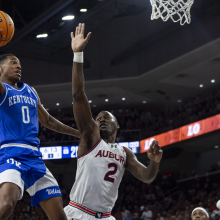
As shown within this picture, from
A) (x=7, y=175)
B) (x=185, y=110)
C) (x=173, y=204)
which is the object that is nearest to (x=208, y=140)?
(x=185, y=110)

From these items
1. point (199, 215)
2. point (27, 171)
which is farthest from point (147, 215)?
point (27, 171)

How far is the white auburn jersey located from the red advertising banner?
13.5 meters

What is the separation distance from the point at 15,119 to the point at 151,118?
18.1 meters

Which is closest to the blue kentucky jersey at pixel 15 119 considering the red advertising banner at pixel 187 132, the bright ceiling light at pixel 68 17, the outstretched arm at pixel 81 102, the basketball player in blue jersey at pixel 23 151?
the basketball player in blue jersey at pixel 23 151

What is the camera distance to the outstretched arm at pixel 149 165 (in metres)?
4.16

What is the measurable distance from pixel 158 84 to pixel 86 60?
14.2 ft

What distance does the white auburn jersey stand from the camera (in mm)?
4070

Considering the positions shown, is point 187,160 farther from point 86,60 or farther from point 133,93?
point 86,60

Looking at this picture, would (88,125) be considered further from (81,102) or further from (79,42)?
(79,42)

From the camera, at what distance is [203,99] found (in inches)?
779

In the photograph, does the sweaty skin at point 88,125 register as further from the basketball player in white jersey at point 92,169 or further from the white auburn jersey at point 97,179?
the white auburn jersey at point 97,179

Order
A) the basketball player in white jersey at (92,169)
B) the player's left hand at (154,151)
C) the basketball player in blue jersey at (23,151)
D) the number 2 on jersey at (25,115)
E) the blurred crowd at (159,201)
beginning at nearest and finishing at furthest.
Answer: the basketball player in blue jersey at (23,151) < the number 2 on jersey at (25,115) < the basketball player in white jersey at (92,169) < the player's left hand at (154,151) < the blurred crowd at (159,201)

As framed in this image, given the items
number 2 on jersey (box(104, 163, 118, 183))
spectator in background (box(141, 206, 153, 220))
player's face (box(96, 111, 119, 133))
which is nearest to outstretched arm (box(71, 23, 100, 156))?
player's face (box(96, 111, 119, 133))

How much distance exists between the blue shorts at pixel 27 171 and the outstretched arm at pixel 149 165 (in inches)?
42.6
